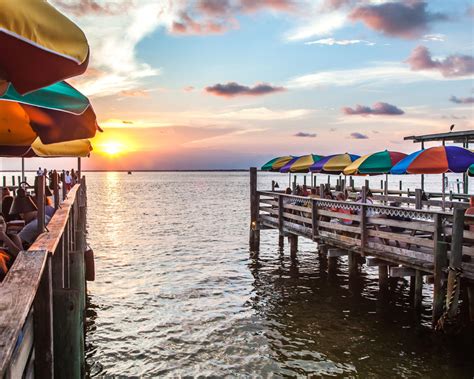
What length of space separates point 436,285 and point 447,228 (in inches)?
47.2

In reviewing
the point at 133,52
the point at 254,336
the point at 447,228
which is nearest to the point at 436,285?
the point at 447,228

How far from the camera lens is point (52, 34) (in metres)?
3.00

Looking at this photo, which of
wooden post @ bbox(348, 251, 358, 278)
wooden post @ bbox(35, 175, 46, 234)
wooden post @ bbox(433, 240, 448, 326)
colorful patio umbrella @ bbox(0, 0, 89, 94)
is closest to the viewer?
colorful patio umbrella @ bbox(0, 0, 89, 94)

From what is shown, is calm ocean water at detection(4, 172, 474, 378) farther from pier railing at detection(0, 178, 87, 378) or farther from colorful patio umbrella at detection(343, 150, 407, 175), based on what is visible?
pier railing at detection(0, 178, 87, 378)

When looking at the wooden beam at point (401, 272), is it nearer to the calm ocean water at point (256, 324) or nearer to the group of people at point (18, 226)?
the calm ocean water at point (256, 324)

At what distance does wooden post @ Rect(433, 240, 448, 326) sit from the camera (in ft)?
30.5

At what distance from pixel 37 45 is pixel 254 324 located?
9.31 m

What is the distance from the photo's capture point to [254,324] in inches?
435

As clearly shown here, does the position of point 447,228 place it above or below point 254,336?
above

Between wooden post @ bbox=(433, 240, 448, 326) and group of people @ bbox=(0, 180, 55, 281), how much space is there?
7.52 meters

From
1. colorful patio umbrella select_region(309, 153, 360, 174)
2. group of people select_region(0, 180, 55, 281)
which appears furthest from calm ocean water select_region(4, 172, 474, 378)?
colorful patio umbrella select_region(309, 153, 360, 174)

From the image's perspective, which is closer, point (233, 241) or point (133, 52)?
point (133, 52)

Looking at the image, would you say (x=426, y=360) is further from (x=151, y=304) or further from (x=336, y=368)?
(x=151, y=304)

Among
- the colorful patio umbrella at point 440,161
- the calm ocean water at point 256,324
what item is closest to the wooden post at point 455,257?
the calm ocean water at point 256,324
